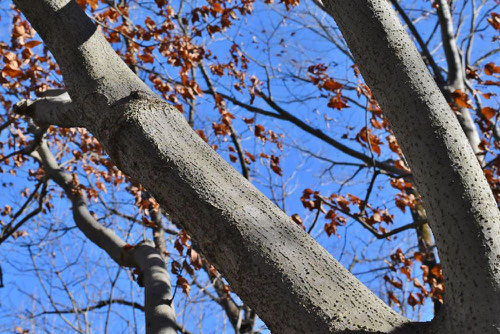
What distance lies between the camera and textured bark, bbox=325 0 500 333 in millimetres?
1105

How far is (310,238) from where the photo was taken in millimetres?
1267

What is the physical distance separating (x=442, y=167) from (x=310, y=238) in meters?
0.38

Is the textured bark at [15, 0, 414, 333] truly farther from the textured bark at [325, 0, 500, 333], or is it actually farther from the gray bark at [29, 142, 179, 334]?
the gray bark at [29, 142, 179, 334]

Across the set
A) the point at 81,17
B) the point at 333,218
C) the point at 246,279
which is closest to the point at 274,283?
the point at 246,279

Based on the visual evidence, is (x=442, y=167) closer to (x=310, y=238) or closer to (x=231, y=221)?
(x=310, y=238)

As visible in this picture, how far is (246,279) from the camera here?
46.1 inches

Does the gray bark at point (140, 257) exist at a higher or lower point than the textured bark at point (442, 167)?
higher

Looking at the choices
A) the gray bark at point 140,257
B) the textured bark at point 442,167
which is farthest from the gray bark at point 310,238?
the gray bark at point 140,257

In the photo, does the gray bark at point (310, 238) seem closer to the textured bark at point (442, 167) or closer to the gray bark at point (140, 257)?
the textured bark at point (442, 167)

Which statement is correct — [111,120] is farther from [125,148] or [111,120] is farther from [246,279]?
[246,279]

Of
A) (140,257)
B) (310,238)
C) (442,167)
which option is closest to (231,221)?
(310,238)

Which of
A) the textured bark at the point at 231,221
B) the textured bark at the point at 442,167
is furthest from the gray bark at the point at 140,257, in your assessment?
the textured bark at the point at 442,167

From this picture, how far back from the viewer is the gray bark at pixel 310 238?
1.12 m

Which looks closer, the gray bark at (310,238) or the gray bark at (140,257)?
the gray bark at (310,238)
